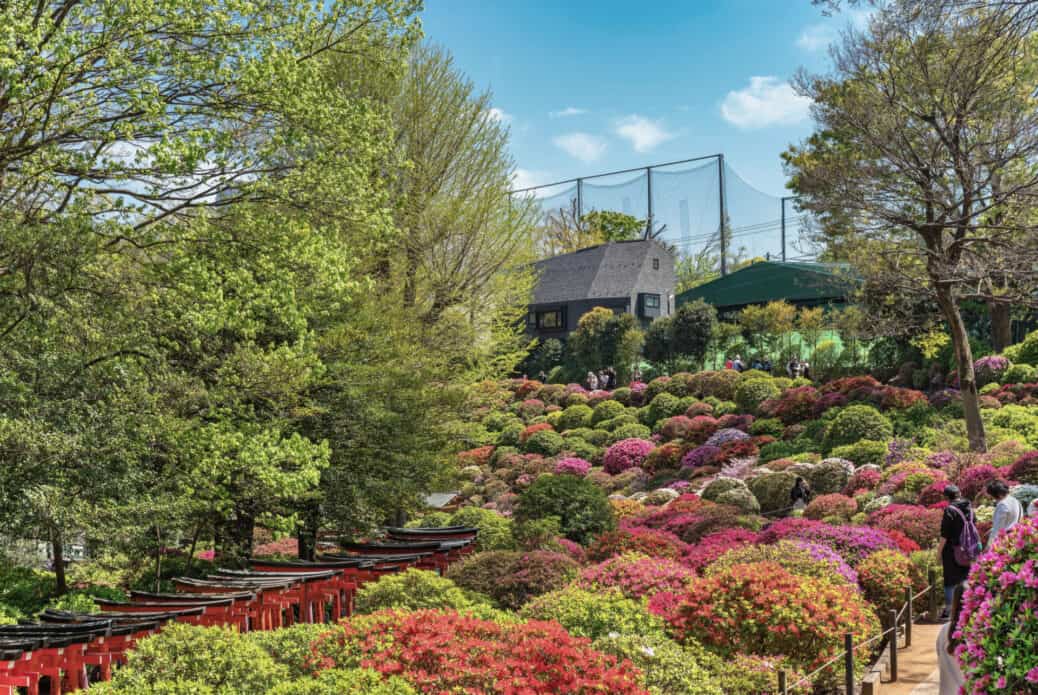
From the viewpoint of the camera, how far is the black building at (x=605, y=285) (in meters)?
51.5

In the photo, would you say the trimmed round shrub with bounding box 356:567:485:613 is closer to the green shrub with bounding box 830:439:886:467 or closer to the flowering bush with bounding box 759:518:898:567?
the flowering bush with bounding box 759:518:898:567

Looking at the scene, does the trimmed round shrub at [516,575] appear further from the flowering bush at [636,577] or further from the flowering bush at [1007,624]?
the flowering bush at [1007,624]

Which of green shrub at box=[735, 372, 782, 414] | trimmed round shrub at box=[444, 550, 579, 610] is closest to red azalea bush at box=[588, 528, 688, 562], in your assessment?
trimmed round shrub at box=[444, 550, 579, 610]

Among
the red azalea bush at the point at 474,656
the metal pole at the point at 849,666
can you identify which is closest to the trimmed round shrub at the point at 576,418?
the metal pole at the point at 849,666

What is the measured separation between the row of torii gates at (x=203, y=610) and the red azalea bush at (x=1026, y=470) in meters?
9.13

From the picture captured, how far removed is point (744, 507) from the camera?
Result: 19.0m

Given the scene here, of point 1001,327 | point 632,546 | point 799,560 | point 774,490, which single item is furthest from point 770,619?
point 1001,327

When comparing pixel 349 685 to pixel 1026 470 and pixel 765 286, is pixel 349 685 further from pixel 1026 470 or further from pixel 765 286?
pixel 765 286

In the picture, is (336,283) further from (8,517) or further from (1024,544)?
(1024,544)

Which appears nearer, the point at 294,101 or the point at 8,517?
the point at 8,517

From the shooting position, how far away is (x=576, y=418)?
34.7 metres

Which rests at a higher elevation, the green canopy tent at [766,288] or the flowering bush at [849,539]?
the green canopy tent at [766,288]

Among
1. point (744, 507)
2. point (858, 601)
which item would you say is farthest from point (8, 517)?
point (744, 507)

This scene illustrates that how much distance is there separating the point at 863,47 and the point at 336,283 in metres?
14.0
